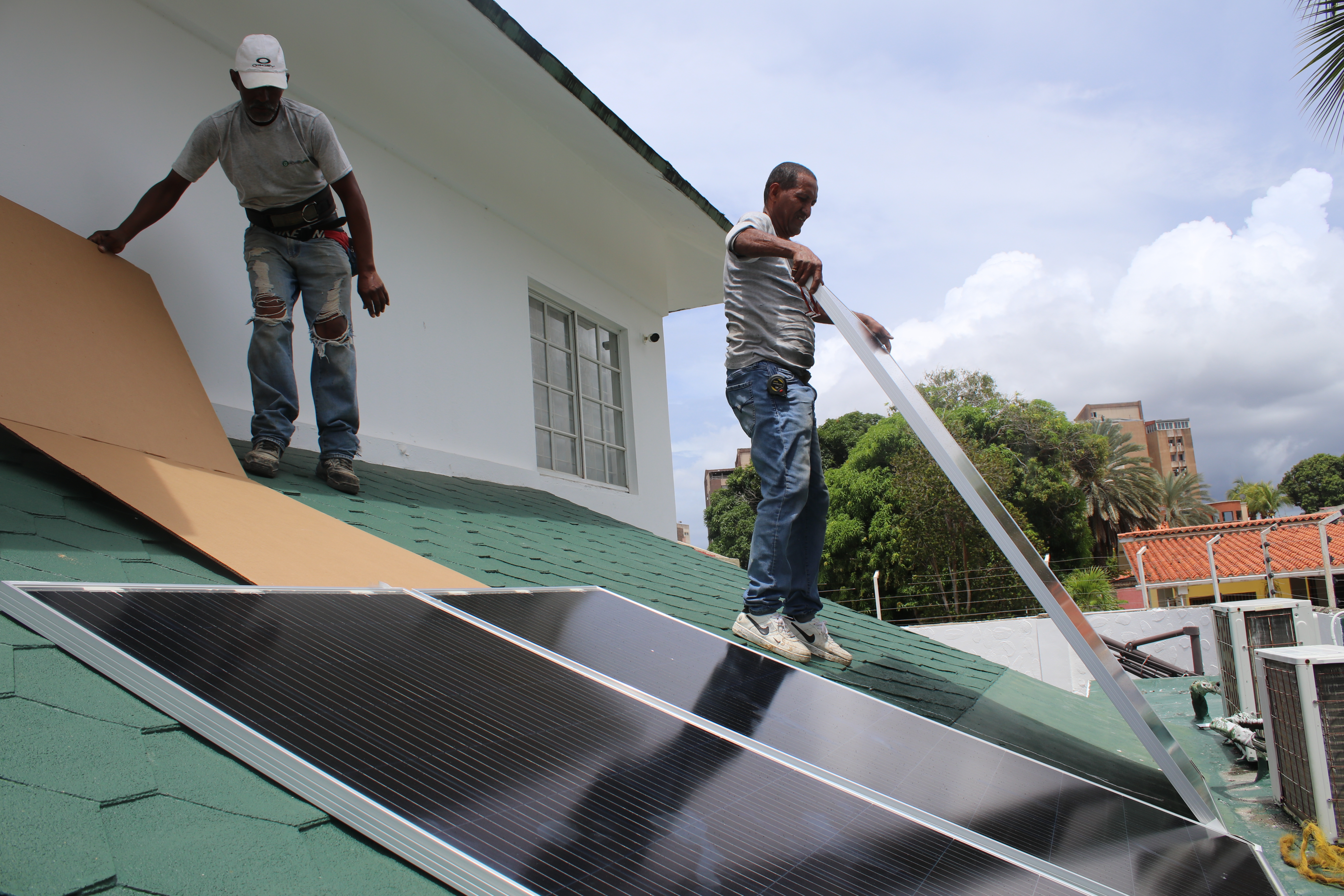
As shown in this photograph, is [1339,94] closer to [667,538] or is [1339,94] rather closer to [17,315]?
[667,538]

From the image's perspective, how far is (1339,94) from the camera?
9.42 metres

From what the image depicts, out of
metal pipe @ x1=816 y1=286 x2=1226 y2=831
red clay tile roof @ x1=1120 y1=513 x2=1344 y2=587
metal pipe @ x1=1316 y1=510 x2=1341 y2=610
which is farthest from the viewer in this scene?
red clay tile roof @ x1=1120 y1=513 x2=1344 y2=587

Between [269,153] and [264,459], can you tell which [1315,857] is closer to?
[264,459]

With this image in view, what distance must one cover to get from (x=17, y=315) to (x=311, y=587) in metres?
1.79

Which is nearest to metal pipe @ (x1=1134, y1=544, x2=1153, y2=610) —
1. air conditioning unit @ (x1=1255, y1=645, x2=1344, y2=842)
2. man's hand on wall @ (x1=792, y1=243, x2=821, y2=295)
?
air conditioning unit @ (x1=1255, y1=645, x2=1344, y2=842)

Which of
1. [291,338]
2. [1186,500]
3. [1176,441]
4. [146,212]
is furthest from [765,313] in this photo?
[1176,441]

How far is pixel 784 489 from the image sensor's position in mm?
3137

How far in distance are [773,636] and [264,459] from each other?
2316 millimetres

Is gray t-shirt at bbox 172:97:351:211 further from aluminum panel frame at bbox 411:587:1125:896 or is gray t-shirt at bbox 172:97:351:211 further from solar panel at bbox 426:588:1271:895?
aluminum panel frame at bbox 411:587:1125:896

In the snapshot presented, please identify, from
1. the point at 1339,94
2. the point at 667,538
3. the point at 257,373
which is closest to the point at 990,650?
the point at 667,538

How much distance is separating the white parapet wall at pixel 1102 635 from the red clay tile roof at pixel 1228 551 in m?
2.74

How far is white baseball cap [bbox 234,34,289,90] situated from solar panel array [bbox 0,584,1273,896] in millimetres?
2534

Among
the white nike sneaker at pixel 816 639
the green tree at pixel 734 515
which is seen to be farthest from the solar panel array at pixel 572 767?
the green tree at pixel 734 515

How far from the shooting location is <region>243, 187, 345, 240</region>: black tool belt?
391 cm
